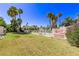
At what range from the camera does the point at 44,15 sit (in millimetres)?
7395

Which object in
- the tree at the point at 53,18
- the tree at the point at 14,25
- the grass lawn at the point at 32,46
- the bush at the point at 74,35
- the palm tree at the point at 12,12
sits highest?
the palm tree at the point at 12,12

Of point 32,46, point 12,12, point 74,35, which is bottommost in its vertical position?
point 32,46

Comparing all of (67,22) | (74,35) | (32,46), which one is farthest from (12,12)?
(74,35)

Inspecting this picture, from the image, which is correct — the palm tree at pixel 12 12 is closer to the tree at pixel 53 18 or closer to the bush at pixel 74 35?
the tree at pixel 53 18

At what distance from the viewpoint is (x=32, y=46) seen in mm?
7375

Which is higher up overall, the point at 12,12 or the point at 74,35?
the point at 12,12

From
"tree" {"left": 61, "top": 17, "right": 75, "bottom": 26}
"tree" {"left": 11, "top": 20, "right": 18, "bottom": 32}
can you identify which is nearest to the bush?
"tree" {"left": 61, "top": 17, "right": 75, "bottom": 26}

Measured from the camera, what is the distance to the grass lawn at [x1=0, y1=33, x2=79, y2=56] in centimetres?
735

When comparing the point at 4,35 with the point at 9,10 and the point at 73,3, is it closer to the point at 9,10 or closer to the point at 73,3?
the point at 9,10

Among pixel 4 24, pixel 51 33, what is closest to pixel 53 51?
pixel 51 33

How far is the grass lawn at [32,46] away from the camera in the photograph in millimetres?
7352

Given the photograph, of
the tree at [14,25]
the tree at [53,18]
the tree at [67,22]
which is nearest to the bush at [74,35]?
the tree at [67,22]

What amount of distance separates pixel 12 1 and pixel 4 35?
17.0 inches

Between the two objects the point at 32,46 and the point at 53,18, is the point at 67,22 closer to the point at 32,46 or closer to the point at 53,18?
the point at 53,18
